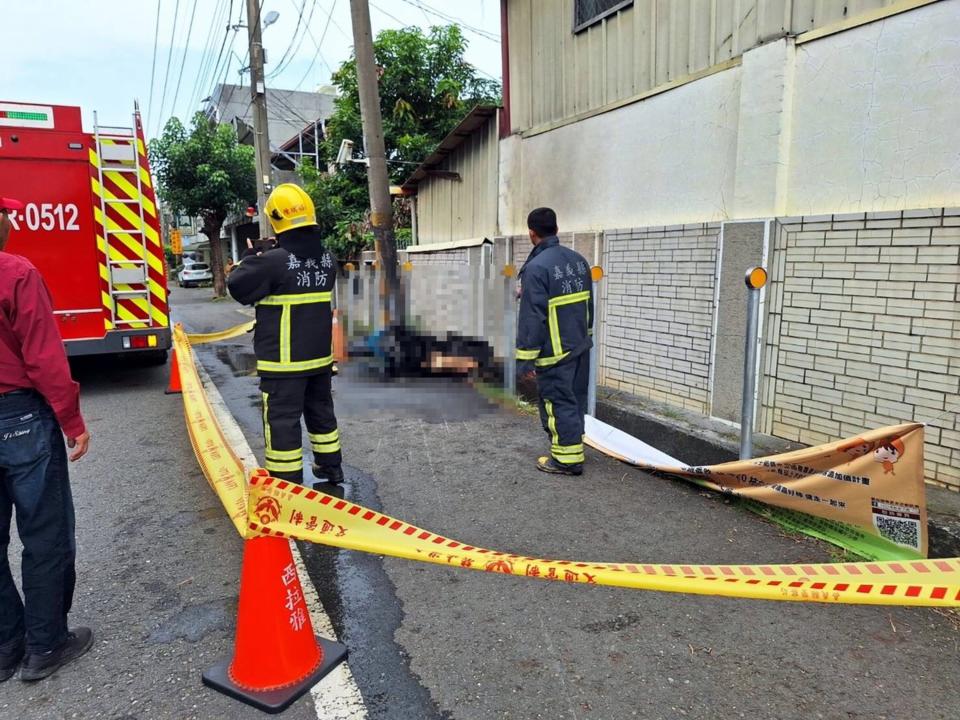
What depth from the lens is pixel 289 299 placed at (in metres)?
3.88

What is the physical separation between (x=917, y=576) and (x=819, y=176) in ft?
11.2

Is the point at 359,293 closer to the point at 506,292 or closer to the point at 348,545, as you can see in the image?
the point at 506,292

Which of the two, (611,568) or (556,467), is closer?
(611,568)

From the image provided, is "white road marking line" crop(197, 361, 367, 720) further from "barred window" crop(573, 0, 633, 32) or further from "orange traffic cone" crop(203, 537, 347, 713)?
"barred window" crop(573, 0, 633, 32)

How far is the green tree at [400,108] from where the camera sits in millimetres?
17219

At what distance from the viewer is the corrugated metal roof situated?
9312mm

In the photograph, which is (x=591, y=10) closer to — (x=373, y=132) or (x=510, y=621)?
(x=373, y=132)

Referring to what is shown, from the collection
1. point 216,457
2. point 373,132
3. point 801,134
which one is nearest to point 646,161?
point 801,134

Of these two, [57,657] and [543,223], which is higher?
[543,223]

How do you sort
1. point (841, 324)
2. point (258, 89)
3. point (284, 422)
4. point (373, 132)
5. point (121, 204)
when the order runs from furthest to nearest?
1. point (258, 89)
2. point (373, 132)
3. point (121, 204)
4. point (841, 324)
5. point (284, 422)

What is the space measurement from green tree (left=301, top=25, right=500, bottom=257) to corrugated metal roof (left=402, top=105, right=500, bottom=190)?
4.02 metres

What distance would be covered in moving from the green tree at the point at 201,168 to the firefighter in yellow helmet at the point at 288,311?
22.3 m

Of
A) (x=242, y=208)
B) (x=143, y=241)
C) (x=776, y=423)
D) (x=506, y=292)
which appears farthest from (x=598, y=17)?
(x=242, y=208)

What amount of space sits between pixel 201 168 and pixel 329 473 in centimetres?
2265
